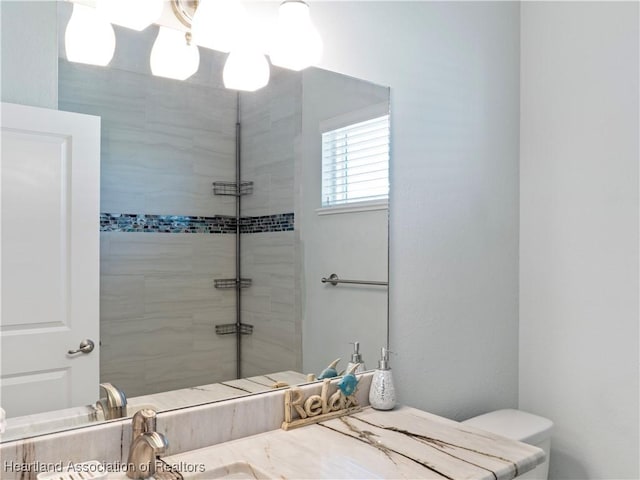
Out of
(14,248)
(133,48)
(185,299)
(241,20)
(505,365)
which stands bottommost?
(505,365)

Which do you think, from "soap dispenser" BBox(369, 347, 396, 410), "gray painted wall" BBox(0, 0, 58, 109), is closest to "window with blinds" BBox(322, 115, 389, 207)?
"soap dispenser" BBox(369, 347, 396, 410)

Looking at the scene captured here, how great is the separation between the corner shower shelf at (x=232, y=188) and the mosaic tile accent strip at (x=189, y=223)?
2.3 inches

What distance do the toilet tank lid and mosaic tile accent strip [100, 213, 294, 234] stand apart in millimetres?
992

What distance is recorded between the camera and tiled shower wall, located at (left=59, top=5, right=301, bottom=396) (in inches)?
44.3

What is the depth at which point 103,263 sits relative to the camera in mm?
1114

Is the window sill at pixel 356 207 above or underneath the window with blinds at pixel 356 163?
underneath

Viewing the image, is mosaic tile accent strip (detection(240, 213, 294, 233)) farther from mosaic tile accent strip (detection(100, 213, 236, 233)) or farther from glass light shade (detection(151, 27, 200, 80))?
glass light shade (detection(151, 27, 200, 80))

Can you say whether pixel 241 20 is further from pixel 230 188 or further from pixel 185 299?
pixel 185 299

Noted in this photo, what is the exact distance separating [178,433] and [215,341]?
0.22 m

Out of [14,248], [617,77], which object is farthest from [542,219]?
[14,248]

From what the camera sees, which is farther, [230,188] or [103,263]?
[230,188]

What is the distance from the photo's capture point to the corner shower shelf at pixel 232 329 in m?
1.28

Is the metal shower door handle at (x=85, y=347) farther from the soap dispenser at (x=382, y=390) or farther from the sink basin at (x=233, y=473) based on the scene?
the soap dispenser at (x=382, y=390)

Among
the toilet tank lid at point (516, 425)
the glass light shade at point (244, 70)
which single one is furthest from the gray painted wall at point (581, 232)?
the glass light shade at point (244, 70)
